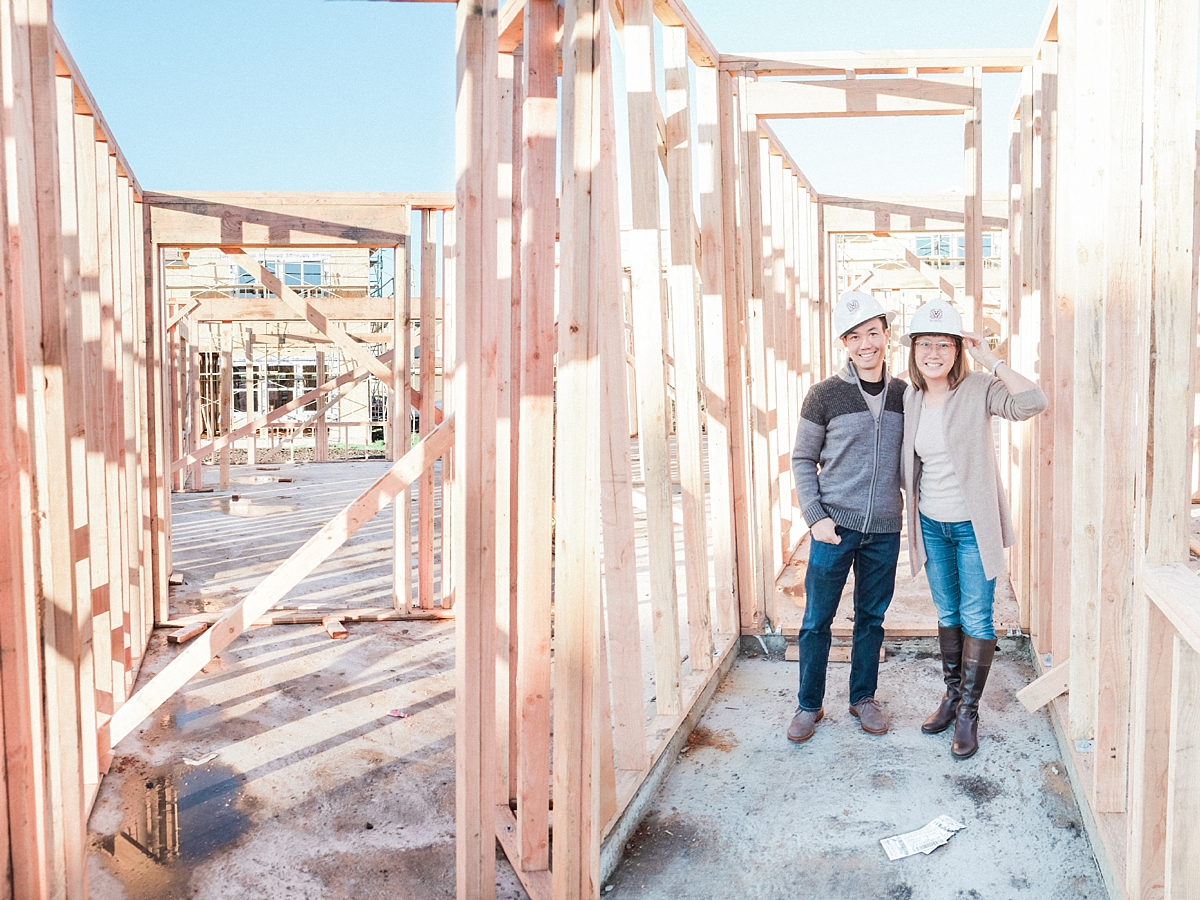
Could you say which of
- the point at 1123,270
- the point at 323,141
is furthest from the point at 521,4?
the point at 323,141

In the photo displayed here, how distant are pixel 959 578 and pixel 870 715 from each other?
0.72 meters

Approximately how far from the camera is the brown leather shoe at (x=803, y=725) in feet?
12.5

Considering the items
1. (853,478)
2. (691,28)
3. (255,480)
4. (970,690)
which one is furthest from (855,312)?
(255,480)

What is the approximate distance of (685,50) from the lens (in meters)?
4.13

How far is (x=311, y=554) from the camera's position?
2771 millimetres

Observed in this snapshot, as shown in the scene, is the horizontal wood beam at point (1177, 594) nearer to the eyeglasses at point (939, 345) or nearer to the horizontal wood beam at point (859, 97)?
the eyeglasses at point (939, 345)

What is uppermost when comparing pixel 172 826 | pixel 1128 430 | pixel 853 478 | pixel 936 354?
A: pixel 936 354

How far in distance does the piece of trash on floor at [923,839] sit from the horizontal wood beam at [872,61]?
372 centimetres

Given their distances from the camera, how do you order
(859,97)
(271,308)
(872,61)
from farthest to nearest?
(271,308) → (859,97) → (872,61)

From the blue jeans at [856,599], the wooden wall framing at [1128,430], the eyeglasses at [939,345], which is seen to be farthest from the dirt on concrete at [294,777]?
the eyeglasses at [939,345]

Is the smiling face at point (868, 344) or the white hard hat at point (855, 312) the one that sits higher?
the white hard hat at point (855, 312)

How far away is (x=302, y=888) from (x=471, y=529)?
1.39 m

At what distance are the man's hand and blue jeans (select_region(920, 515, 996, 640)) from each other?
41cm

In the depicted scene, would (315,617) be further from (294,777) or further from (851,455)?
(851,455)
